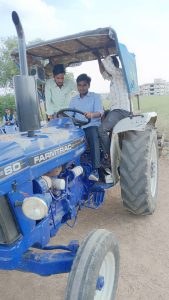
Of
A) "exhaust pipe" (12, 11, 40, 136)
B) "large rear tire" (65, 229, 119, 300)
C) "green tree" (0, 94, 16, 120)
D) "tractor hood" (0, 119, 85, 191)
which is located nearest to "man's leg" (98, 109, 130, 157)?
"tractor hood" (0, 119, 85, 191)

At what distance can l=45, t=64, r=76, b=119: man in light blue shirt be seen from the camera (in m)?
4.99

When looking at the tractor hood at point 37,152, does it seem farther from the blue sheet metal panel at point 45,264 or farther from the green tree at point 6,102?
the green tree at point 6,102

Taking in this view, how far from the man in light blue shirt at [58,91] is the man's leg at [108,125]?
996 millimetres

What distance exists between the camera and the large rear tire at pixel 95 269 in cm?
217

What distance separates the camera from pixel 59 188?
2.97 meters

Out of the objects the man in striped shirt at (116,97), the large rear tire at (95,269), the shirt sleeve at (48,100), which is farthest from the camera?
the shirt sleeve at (48,100)

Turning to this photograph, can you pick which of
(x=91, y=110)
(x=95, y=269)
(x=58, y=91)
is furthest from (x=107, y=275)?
(x=58, y=91)

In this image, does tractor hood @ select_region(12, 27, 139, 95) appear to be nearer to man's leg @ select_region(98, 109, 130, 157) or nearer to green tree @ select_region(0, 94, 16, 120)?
man's leg @ select_region(98, 109, 130, 157)

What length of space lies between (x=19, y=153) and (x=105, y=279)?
47.5 inches

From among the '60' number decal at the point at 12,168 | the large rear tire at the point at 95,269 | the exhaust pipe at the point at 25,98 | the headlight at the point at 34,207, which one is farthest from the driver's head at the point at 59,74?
the headlight at the point at 34,207

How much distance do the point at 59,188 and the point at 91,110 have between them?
1748 millimetres

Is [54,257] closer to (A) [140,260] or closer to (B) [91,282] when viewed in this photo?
(B) [91,282]

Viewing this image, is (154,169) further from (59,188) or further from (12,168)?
(12,168)

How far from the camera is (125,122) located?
4152mm
